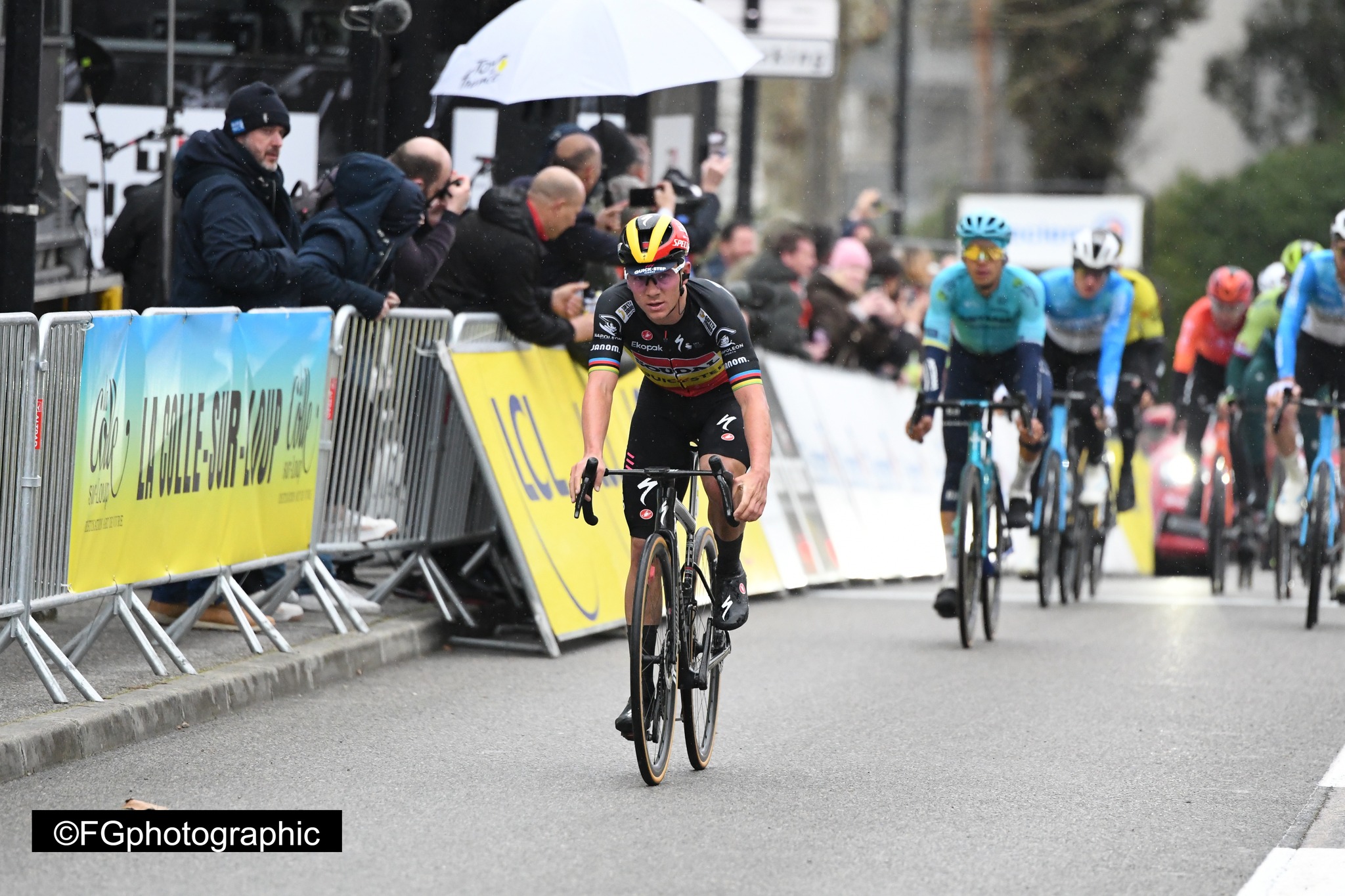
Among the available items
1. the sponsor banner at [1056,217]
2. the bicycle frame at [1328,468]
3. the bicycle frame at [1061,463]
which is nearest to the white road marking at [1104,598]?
the bicycle frame at [1061,463]

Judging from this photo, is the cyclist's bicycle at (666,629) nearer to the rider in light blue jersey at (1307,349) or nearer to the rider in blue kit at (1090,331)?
the rider in light blue jersey at (1307,349)

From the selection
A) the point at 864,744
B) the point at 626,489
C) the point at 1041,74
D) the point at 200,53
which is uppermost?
the point at 1041,74

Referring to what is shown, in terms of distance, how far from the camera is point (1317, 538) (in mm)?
12336

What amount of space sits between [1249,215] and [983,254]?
4968 cm

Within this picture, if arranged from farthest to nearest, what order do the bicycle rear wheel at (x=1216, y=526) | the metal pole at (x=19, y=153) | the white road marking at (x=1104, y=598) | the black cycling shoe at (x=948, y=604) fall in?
the bicycle rear wheel at (x=1216, y=526) < the white road marking at (x=1104, y=598) < the black cycling shoe at (x=948, y=604) < the metal pole at (x=19, y=153)

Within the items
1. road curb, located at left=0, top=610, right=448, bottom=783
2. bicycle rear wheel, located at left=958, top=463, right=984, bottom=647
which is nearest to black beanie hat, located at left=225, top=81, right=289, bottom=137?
road curb, located at left=0, top=610, right=448, bottom=783

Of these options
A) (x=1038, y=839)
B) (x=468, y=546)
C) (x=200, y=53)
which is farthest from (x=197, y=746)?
(x=200, y=53)

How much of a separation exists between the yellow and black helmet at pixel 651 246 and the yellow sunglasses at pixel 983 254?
188 inches

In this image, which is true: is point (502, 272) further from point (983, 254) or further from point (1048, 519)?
point (1048, 519)

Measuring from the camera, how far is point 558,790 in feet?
23.7

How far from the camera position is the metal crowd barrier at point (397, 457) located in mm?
10000

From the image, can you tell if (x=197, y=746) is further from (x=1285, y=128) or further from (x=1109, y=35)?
(x=1285, y=128)

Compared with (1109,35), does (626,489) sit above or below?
below

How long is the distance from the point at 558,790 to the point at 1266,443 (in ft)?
34.2
